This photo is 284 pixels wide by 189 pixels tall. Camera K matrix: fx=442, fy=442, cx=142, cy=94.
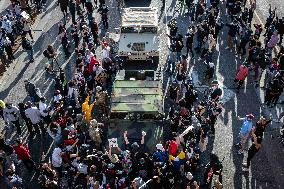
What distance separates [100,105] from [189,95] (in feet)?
11.7

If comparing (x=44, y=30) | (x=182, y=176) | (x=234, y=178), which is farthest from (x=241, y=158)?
(x=44, y=30)

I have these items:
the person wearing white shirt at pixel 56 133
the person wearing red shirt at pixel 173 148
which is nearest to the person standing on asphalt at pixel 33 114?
the person wearing white shirt at pixel 56 133

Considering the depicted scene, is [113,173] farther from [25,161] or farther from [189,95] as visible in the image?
[189,95]

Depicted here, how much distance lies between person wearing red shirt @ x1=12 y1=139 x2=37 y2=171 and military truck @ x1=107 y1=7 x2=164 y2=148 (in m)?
3.20

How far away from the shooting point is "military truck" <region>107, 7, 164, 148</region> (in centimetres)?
1647

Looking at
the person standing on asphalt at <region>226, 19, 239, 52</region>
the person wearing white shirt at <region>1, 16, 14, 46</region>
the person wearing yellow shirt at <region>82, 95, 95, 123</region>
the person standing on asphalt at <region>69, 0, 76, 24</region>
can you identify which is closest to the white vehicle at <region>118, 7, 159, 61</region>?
the person standing on asphalt at <region>69, 0, 76, 24</region>

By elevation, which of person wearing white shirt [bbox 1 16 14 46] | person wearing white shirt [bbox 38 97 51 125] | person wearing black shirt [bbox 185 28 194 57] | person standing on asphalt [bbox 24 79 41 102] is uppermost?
person wearing white shirt [bbox 1 16 14 46]

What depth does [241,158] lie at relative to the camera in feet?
55.0

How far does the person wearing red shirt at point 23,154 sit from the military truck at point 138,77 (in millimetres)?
3201

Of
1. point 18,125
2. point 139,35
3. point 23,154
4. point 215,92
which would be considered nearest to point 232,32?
point 139,35

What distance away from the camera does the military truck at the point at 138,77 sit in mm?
16469

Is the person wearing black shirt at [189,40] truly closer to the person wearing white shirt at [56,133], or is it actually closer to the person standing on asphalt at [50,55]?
the person standing on asphalt at [50,55]

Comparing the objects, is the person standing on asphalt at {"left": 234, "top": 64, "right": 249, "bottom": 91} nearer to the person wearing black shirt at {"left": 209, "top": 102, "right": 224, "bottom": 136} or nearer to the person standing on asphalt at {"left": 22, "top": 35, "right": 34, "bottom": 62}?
the person wearing black shirt at {"left": 209, "top": 102, "right": 224, "bottom": 136}

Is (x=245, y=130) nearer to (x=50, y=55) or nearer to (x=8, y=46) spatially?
(x=50, y=55)
